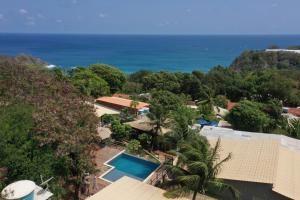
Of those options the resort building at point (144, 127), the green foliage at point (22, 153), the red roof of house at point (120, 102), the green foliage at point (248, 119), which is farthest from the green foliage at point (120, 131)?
the green foliage at point (248, 119)

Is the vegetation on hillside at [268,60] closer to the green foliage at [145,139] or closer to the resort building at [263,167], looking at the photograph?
the green foliage at [145,139]

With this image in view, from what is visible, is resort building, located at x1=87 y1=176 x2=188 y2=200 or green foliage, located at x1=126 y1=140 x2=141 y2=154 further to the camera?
green foliage, located at x1=126 y1=140 x2=141 y2=154

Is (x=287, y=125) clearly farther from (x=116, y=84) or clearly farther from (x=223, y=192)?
(x=116, y=84)

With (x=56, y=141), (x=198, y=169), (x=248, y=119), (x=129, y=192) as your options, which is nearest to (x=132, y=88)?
(x=248, y=119)

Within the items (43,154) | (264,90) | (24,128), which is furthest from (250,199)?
(264,90)

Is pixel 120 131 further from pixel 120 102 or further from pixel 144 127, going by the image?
pixel 120 102

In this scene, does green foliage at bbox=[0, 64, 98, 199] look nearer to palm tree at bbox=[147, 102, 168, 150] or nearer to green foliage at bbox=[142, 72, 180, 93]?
palm tree at bbox=[147, 102, 168, 150]

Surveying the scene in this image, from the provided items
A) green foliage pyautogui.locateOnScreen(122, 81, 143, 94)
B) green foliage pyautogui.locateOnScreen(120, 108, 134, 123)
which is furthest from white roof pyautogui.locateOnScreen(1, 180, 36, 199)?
green foliage pyautogui.locateOnScreen(122, 81, 143, 94)
